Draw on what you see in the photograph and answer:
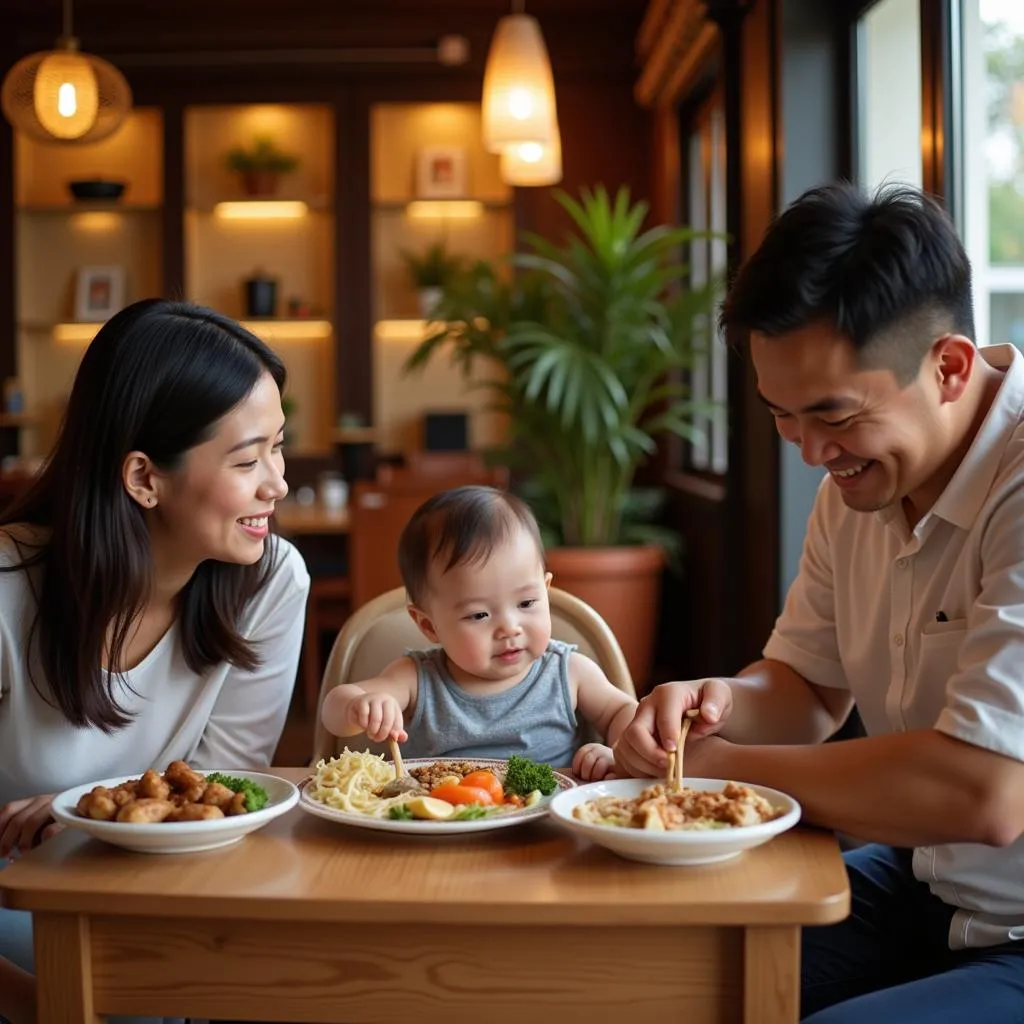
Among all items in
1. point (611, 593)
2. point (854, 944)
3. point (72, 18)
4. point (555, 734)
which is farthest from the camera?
point (72, 18)

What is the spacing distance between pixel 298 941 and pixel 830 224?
0.93m

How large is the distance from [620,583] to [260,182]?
3343mm

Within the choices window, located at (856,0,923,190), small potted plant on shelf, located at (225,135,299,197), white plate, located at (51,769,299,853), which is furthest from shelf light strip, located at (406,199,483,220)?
white plate, located at (51,769,299,853)

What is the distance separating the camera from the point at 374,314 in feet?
23.9

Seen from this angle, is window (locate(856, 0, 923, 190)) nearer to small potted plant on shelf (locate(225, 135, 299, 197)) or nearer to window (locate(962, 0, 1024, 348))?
window (locate(962, 0, 1024, 348))

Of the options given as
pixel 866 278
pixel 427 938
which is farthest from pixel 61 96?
pixel 427 938

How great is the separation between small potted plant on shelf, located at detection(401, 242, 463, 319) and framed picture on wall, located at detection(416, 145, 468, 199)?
30 cm

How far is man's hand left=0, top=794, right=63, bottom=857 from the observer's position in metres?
1.68

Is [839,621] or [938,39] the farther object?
[938,39]

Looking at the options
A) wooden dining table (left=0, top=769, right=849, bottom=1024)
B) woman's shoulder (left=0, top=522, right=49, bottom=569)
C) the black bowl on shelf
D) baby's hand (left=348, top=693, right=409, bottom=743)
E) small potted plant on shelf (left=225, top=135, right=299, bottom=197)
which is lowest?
wooden dining table (left=0, top=769, right=849, bottom=1024)

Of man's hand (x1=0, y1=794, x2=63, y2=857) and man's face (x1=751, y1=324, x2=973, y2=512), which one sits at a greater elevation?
man's face (x1=751, y1=324, x2=973, y2=512)

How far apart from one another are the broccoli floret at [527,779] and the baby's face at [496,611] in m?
0.31

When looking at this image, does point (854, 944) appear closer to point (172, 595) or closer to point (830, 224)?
point (830, 224)

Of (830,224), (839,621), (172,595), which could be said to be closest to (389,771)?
(172,595)
